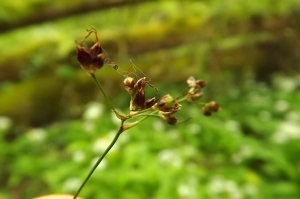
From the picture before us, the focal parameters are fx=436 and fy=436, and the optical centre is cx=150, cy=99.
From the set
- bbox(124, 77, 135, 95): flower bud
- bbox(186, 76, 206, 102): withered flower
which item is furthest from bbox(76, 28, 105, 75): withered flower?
bbox(186, 76, 206, 102): withered flower

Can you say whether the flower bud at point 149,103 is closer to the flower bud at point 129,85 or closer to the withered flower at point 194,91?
the flower bud at point 129,85

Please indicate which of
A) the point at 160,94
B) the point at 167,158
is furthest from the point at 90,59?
the point at 160,94

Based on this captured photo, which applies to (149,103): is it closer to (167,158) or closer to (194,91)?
(194,91)

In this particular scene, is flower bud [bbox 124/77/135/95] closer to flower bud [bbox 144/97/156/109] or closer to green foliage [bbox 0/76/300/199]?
flower bud [bbox 144/97/156/109]

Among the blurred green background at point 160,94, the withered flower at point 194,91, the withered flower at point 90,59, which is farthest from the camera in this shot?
the blurred green background at point 160,94

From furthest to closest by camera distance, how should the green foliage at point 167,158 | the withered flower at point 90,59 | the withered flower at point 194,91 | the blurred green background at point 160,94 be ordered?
the blurred green background at point 160,94
the green foliage at point 167,158
the withered flower at point 194,91
the withered flower at point 90,59

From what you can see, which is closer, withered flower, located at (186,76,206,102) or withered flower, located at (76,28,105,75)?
withered flower, located at (76,28,105,75)

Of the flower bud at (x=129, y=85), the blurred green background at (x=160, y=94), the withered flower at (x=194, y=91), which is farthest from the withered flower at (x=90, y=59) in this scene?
the blurred green background at (x=160, y=94)

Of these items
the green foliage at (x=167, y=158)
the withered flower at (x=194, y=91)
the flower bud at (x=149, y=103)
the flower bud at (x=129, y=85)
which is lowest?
the flower bud at (x=149, y=103)
